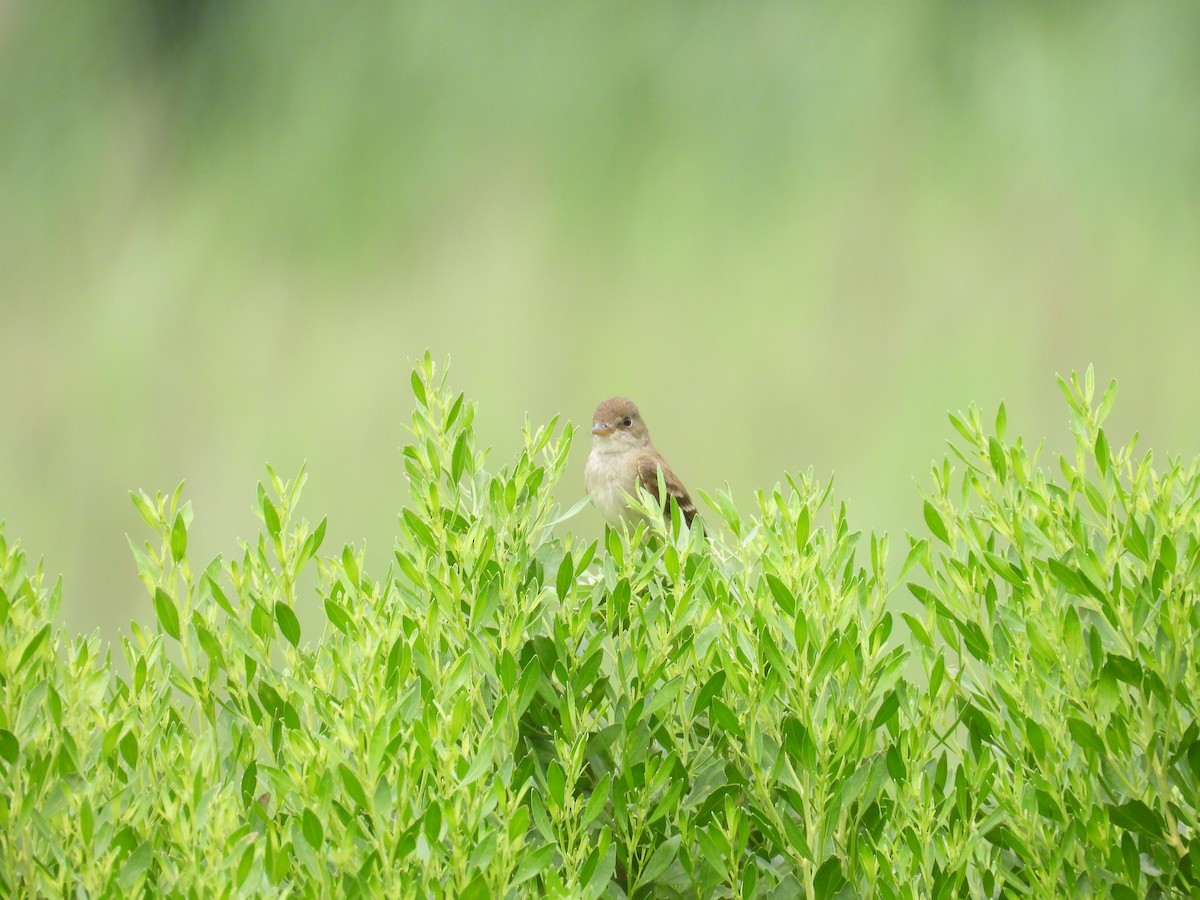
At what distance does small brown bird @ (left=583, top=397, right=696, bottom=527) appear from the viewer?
2.26 m

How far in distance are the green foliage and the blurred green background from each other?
182 cm

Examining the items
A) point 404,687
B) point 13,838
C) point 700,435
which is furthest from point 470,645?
point 700,435

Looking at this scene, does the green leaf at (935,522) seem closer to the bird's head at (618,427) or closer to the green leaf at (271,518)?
the green leaf at (271,518)

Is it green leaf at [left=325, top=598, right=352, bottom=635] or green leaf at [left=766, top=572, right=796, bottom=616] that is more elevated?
green leaf at [left=766, top=572, right=796, bottom=616]

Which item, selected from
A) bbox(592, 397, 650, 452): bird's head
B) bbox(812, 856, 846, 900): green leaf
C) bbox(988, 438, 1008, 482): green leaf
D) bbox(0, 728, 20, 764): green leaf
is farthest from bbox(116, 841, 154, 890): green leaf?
bbox(592, 397, 650, 452): bird's head

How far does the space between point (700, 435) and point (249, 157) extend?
127cm

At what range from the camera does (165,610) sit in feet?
2.88

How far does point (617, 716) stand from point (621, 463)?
148 cm

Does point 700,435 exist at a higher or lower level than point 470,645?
lower

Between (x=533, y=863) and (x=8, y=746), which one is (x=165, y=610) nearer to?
(x=8, y=746)

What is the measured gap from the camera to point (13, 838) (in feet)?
2.47

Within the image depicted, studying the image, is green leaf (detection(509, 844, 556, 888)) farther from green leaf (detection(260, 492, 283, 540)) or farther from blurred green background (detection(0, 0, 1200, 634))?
blurred green background (detection(0, 0, 1200, 634))

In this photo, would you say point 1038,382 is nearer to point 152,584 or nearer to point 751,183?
point 751,183

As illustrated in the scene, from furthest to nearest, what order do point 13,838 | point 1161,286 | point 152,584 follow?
1. point 1161,286
2. point 152,584
3. point 13,838
